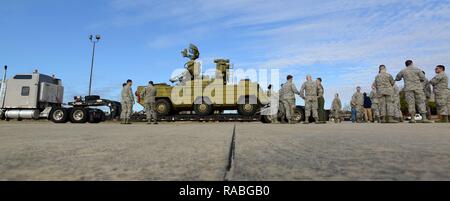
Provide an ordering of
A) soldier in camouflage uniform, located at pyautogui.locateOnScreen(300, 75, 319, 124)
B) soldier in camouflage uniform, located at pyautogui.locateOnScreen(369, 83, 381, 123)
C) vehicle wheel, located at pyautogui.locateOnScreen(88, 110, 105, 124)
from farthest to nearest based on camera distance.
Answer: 1. vehicle wheel, located at pyautogui.locateOnScreen(88, 110, 105, 124)
2. soldier in camouflage uniform, located at pyautogui.locateOnScreen(369, 83, 381, 123)
3. soldier in camouflage uniform, located at pyautogui.locateOnScreen(300, 75, 319, 124)

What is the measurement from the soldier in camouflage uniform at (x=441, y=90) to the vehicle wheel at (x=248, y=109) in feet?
22.5

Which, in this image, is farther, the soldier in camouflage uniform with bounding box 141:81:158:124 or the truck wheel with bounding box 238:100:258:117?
the truck wheel with bounding box 238:100:258:117

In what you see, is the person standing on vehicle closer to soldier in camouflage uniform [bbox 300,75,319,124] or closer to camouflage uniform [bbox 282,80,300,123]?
camouflage uniform [bbox 282,80,300,123]

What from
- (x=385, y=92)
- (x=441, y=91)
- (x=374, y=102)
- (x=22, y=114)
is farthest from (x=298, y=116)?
(x=22, y=114)

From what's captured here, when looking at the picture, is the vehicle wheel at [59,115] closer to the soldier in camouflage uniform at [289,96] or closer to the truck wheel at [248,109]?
the truck wheel at [248,109]

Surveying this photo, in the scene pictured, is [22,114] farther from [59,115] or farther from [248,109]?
[248,109]

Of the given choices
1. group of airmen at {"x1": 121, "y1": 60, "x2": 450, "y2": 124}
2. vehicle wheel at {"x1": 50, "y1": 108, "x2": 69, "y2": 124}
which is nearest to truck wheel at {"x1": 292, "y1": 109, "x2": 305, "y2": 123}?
group of airmen at {"x1": 121, "y1": 60, "x2": 450, "y2": 124}

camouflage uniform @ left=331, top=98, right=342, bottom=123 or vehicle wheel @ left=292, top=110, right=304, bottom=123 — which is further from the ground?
camouflage uniform @ left=331, top=98, right=342, bottom=123

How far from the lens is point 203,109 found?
47.5 feet

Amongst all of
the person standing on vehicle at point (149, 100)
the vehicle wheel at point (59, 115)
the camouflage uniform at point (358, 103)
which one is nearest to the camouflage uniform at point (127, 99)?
the person standing on vehicle at point (149, 100)

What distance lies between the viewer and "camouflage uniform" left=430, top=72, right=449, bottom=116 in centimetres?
894
